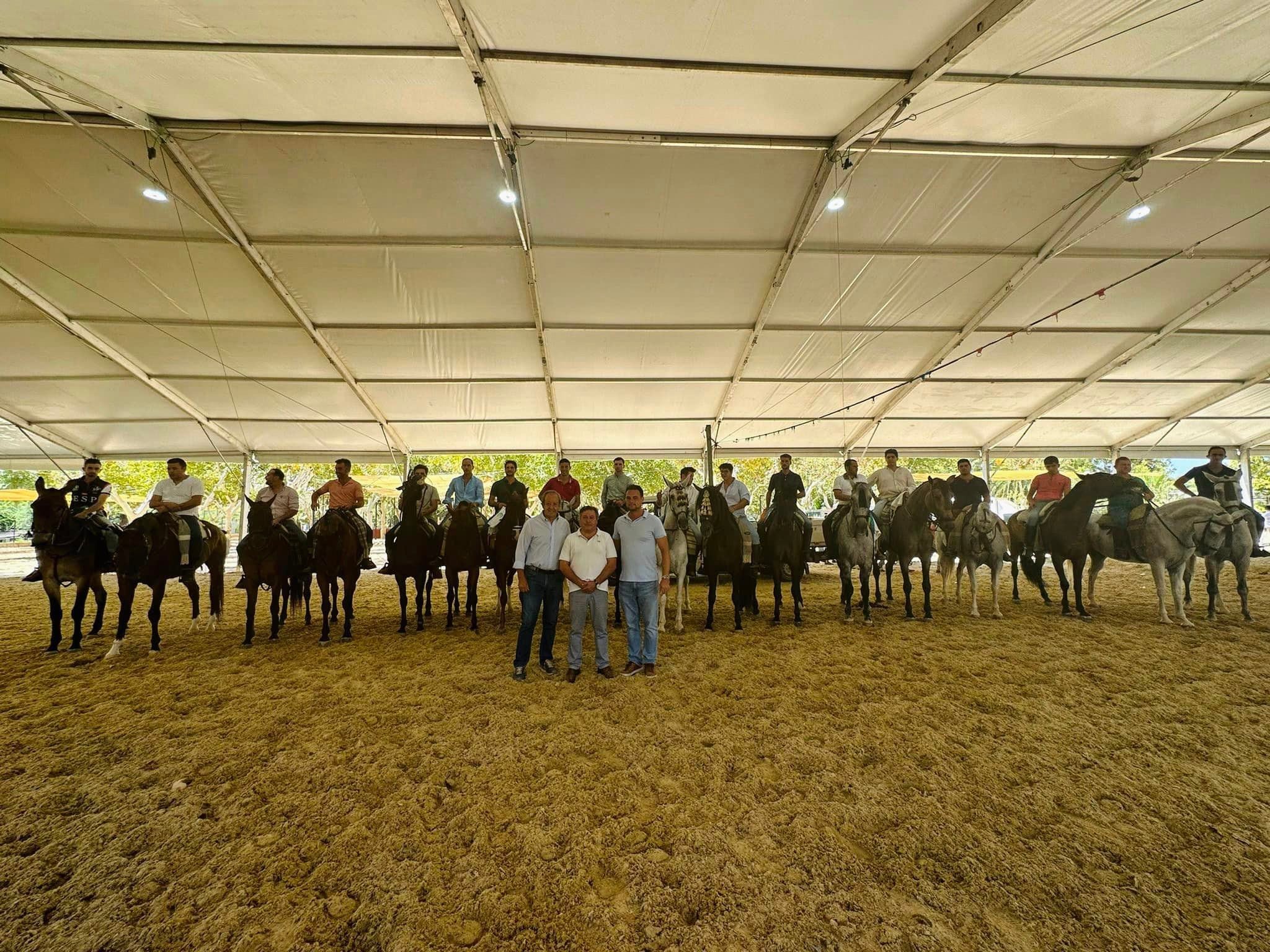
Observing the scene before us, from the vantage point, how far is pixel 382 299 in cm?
973

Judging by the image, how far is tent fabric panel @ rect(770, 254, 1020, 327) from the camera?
30.2 feet

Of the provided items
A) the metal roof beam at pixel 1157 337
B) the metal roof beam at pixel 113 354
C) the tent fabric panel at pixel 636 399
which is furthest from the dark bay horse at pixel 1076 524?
the metal roof beam at pixel 113 354

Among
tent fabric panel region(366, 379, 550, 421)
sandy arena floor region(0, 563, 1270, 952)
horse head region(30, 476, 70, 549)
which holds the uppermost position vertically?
tent fabric panel region(366, 379, 550, 421)

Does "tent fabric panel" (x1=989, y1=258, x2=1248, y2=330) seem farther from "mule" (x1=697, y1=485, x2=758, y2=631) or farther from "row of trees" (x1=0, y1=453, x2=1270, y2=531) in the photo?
"mule" (x1=697, y1=485, x2=758, y2=631)

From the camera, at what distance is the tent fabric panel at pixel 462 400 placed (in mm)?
12820

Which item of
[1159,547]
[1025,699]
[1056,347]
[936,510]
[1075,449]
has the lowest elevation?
[1025,699]

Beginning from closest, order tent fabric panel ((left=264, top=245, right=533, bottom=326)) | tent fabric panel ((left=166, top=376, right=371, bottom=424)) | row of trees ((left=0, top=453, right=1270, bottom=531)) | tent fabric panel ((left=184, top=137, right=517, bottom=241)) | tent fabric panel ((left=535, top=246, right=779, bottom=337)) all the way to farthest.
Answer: tent fabric panel ((left=184, top=137, right=517, bottom=241)) → tent fabric panel ((left=264, top=245, right=533, bottom=326)) → tent fabric panel ((left=535, top=246, right=779, bottom=337)) → tent fabric panel ((left=166, top=376, right=371, bottom=424)) → row of trees ((left=0, top=453, right=1270, bottom=531))

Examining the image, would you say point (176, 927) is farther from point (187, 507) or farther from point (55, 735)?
point (187, 507)

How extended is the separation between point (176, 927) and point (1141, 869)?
3805 mm

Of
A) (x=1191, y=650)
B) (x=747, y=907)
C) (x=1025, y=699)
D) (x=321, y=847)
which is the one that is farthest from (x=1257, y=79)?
(x=321, y=847)

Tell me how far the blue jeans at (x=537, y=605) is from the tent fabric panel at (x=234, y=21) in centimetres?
556

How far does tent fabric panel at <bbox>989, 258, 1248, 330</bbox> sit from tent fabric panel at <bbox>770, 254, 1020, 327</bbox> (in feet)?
2.73

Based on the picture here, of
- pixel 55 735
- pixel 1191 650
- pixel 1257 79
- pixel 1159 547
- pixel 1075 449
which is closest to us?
pixel 55 735

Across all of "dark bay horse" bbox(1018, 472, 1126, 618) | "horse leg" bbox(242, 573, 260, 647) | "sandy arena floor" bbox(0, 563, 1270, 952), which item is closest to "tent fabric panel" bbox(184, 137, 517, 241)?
"horse leg" bbox(242, 573, 260, 647)
